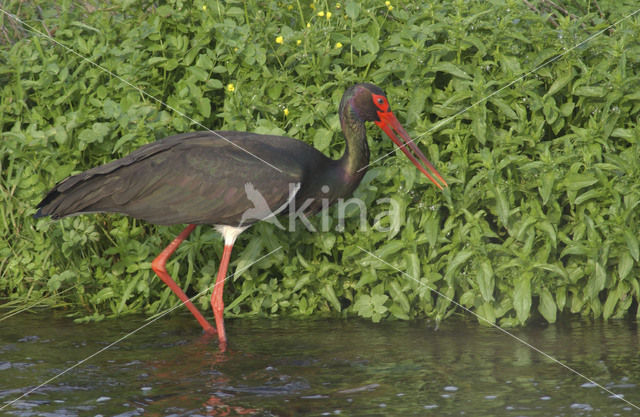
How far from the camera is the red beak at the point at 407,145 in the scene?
595 centimetres

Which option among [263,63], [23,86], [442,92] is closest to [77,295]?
[23,86]

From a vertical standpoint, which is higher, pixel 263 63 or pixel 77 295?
pixel 263 63

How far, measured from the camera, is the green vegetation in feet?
19.5

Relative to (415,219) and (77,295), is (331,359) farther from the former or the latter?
(77,295)

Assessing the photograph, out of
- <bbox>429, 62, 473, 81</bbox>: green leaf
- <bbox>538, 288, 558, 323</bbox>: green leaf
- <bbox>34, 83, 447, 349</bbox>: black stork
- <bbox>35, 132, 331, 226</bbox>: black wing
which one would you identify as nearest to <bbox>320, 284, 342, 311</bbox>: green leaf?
<bbox>34, 83, 447, 349</bbox>: black stork

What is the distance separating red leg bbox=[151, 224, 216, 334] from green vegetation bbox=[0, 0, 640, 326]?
0.16 meters

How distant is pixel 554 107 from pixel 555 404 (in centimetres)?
228

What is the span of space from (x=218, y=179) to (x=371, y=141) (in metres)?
1.22

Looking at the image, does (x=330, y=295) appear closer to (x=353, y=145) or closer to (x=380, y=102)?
(x=353, y=145)

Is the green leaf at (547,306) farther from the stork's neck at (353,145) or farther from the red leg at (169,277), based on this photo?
the red leg at (169,277)

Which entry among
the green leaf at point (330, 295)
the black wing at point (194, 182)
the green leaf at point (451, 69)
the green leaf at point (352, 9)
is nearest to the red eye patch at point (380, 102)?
the green leaf at point (451, 69)

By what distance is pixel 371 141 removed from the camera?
6609 millimetres

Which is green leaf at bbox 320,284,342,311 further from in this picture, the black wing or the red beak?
the red beak

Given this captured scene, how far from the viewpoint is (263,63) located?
21.5 feet
